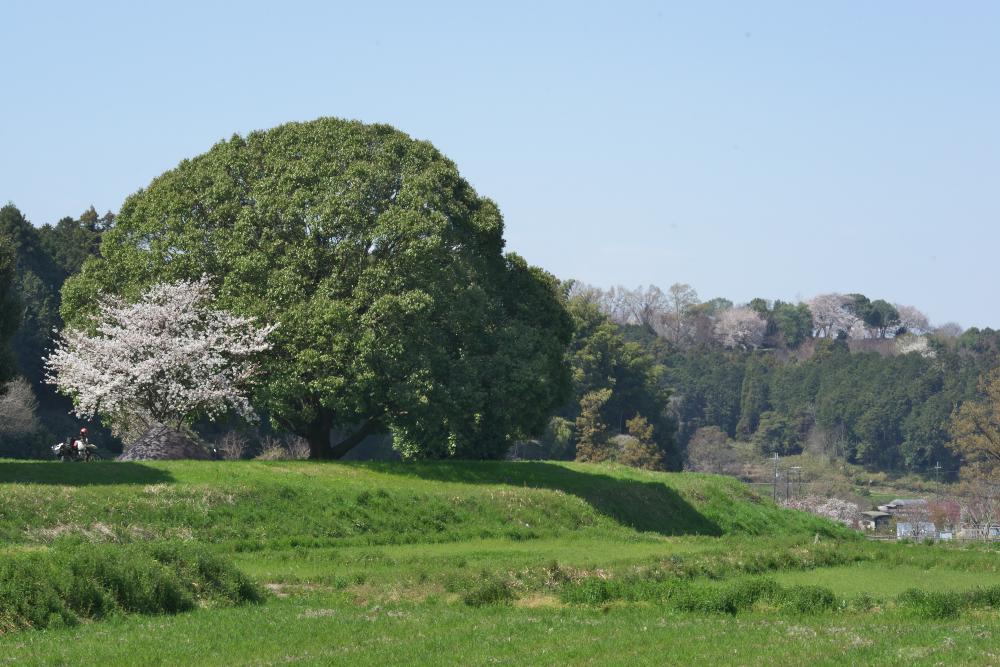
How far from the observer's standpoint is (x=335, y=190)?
56062 mm

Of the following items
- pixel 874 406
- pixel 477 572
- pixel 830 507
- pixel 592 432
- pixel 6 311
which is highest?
pixel 874 406

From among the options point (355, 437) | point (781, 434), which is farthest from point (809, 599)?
point (781, 434)

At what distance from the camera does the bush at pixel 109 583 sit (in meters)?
25.0

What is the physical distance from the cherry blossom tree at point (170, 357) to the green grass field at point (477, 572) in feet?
18.5

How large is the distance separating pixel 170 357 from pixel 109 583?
96.6 feet

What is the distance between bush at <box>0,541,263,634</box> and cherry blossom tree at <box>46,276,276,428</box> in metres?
26.3

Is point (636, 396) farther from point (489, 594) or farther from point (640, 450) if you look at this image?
point (489, 594)

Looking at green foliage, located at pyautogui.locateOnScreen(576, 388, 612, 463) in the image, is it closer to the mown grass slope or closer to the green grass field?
the green grass field

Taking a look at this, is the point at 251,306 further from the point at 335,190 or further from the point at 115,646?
the point at 115,646

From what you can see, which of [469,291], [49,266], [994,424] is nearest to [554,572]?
[469,291]

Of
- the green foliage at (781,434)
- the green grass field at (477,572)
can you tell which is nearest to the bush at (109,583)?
the green grass field at (477,572)

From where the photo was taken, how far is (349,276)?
183 ft

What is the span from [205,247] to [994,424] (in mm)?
98470

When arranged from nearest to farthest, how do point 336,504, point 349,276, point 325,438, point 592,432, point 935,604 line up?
1. point 935,604
2. point 336,504
3. point 349,276
4. point 325,438
5. point 592,432
